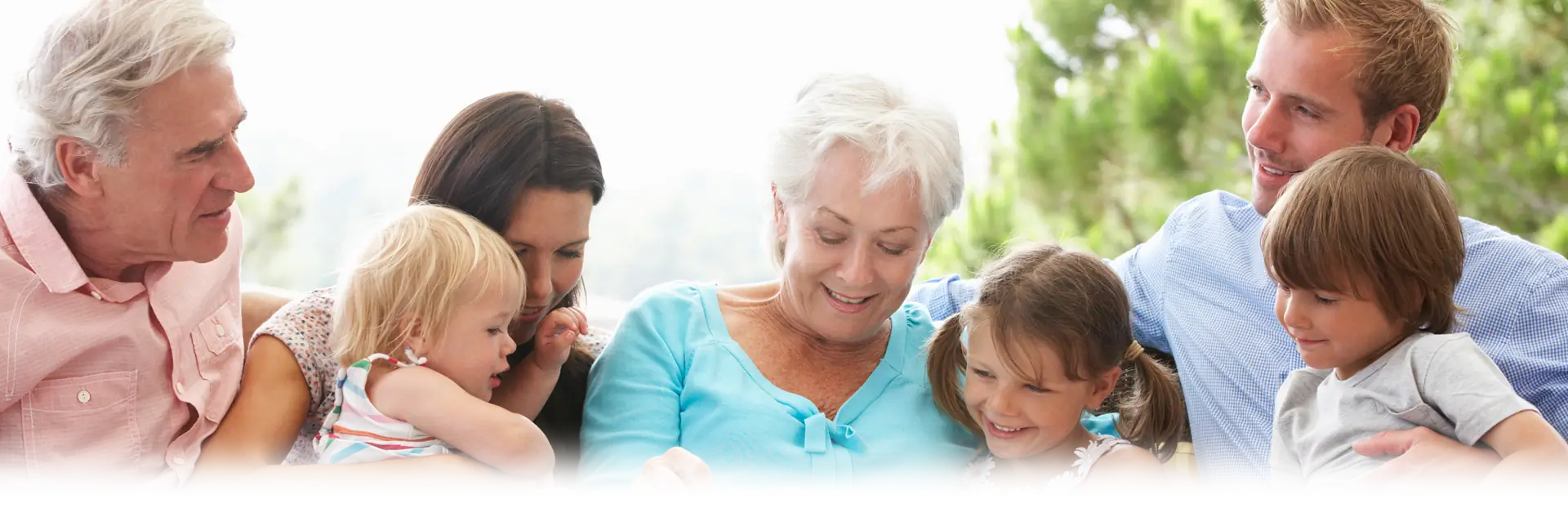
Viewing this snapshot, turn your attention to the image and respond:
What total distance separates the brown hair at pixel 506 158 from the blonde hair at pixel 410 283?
0.13 metres

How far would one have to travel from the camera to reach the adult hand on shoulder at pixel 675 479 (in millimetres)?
1634

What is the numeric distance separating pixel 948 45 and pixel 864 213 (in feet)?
13.7

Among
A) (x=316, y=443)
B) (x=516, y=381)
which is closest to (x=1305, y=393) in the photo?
(x=516, y=381)

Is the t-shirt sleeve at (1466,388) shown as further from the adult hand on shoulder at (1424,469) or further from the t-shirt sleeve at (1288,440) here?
the t-shirt sleeve at (1288,440)

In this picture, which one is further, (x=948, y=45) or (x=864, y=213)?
(x=948, y=45)

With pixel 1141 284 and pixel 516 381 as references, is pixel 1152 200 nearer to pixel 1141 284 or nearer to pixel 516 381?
pixel 1141 284

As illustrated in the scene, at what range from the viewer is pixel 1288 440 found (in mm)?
1772

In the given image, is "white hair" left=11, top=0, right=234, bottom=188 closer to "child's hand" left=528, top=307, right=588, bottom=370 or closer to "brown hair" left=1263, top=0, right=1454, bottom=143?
"child's hand" left=528, top=307, right=588, bottom=370

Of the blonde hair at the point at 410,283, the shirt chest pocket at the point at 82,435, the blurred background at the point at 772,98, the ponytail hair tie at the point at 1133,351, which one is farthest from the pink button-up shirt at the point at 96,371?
the blurred background at the point at 772,98

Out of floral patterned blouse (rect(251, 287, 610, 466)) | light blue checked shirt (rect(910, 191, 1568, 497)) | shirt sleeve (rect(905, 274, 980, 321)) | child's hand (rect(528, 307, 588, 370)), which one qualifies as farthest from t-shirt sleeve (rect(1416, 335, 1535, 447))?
floral patterned blouse (rect(251, 287, 610, 466))

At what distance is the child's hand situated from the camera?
196 cm

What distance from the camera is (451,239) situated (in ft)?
5.81

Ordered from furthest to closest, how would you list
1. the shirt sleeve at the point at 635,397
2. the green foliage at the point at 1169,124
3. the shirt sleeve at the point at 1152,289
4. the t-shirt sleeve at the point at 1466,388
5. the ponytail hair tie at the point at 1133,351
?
1. the green foliage at the point at 1169,124
2. the shirt sleeve at the point at 1152,289
3. the ponytail hair tie at the point at 1133,351
4. the shirt sleeve at the point at 635,397
5. the t-shirt sleeve at the point at 1466,388

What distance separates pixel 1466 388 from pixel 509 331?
1354 mm
